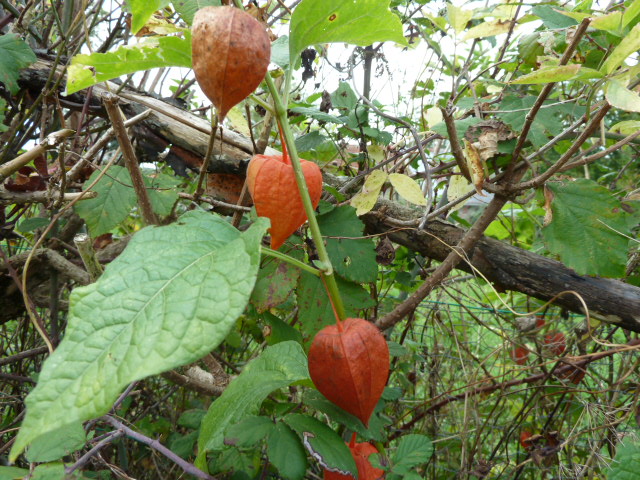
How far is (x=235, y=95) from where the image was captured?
0.63 metres

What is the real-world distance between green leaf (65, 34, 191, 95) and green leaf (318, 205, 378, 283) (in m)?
0.56

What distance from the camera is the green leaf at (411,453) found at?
2.87ft

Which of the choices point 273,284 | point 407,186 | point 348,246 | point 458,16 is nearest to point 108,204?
point 273,284

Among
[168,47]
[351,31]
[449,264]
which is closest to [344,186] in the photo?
[449,264]

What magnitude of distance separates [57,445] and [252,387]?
0.33 metres

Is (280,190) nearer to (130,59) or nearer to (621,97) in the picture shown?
(130,59)

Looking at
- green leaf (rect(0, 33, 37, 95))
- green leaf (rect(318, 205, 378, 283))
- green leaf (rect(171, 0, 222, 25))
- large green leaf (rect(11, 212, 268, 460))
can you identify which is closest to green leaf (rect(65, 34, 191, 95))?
green leaf (rect(171, 0, 222, 25))

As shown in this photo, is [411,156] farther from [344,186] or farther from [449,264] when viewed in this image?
[449,264]

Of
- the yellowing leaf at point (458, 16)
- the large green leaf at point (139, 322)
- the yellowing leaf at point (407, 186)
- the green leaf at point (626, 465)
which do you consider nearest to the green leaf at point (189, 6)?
the large green leaf at point (139, 322)

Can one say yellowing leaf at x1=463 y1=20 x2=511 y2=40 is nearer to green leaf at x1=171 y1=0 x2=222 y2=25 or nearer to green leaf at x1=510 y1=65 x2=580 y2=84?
green leaf at x1=510 y1=65 x2=580 y2=84

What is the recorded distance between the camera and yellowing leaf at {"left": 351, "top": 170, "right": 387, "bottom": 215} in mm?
1204

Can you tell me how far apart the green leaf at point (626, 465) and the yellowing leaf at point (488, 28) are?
39.2 inches

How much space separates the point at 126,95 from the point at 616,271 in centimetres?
136

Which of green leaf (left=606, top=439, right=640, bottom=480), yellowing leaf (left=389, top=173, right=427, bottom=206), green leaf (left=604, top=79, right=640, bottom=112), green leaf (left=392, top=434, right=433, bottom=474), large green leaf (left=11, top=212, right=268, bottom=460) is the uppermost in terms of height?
green leaf (left=604, top=79, right=640, bottom=112)
